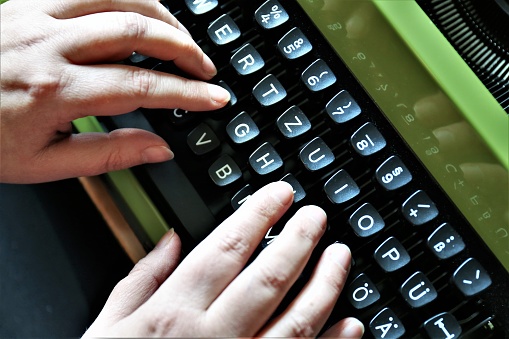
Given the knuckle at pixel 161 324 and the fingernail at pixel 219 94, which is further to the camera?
the fingernail at pixel 219 94

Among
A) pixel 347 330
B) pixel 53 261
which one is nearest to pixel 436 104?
pixel 347 330

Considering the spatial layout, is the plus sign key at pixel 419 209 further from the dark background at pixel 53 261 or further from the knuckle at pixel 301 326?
the dark background at pixel 53 261

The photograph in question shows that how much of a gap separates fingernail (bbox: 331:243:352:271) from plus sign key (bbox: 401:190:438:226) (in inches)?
3.6

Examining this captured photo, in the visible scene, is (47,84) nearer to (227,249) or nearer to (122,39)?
(122,39)

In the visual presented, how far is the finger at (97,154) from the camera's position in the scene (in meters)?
0.85

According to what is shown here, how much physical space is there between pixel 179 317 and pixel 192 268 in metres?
0.06

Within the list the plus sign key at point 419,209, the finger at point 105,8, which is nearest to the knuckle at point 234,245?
the plus sign key at point 419,209

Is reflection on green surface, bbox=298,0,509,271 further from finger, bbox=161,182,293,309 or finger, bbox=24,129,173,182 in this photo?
finger, bbox=24,129,173,182

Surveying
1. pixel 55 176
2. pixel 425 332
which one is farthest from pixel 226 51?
pixel 425 332

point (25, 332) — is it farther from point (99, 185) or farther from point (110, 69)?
point (110, 69)

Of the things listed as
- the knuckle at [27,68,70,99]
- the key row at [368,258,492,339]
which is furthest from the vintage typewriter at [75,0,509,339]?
the knuckle at [27,68,70,99]

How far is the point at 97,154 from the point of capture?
87cm

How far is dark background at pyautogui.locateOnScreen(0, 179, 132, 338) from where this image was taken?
0.96 meters

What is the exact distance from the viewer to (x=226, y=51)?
35.2 inches
